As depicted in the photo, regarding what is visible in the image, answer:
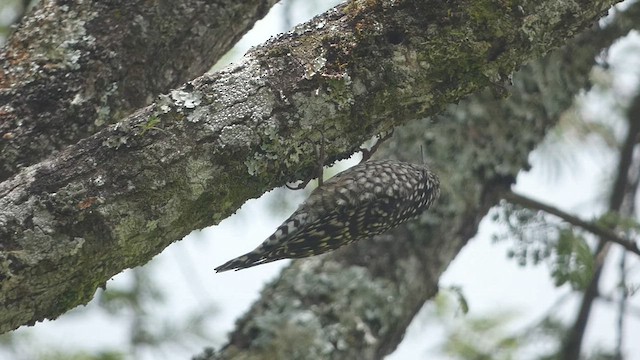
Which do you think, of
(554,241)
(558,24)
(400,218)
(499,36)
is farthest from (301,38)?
(554,241)

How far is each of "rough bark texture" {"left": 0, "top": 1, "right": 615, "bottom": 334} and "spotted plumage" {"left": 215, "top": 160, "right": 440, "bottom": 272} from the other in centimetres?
77

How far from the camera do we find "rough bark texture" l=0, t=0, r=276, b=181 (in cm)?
335

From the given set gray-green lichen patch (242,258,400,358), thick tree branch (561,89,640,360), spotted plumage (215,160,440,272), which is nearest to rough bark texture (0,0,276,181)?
spotted plumage (215,160,440,272)

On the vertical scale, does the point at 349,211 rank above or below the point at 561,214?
below

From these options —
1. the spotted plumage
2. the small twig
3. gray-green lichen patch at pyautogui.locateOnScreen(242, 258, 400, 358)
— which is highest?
the small twig

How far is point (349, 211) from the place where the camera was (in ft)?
13.4

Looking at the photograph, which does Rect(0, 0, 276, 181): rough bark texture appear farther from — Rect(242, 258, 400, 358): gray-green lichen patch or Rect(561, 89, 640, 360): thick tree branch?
Rect(561, 89, 640, 360): thick tree branch

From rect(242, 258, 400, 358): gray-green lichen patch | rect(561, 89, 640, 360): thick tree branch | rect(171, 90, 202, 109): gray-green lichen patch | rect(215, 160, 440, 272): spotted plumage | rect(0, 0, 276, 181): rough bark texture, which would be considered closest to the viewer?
rect(171, 90, 202, 109): gray-green lichen patch

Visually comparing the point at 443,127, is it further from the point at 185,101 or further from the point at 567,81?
the point at 185,101

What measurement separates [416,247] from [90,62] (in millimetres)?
2039

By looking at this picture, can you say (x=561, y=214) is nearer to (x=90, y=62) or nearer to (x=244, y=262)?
(x=244, y=262)

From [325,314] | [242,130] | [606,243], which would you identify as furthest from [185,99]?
[606,243]

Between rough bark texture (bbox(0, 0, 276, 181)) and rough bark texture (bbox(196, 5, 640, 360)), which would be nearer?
rough bark texture (bbox(0, 0, 276, 181))

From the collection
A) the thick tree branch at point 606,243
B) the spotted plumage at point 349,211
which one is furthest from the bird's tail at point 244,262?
the thick tree branch at point 606,243
